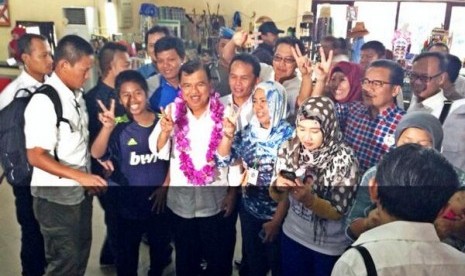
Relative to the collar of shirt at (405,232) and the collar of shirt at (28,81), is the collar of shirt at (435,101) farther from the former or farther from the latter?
the collar of shirt at (28,81)

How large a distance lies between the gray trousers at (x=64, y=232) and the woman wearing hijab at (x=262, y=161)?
506 mm

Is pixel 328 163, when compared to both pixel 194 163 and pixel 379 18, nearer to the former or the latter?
pixel 194 163

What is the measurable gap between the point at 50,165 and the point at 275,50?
2.77 ft

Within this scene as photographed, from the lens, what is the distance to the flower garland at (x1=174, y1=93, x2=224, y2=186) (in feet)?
4.25

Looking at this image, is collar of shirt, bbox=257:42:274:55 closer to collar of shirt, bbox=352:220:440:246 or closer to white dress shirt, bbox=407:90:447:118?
white dress shirt, bbox=407:90:447:118

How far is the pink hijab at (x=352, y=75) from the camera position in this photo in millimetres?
1338

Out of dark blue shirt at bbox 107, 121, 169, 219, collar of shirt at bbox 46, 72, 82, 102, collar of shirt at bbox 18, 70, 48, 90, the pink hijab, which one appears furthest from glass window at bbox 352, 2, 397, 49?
collar of shirt at bbox 18, 70, 48, 90

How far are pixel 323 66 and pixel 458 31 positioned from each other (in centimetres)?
46

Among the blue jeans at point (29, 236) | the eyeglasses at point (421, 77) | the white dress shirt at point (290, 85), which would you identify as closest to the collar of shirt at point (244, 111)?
the white dress shirt at point (290, 85)

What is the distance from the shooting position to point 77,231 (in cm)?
129

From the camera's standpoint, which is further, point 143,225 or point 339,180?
point 143,225

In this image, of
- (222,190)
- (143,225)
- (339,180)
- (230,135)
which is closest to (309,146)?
(339,180)

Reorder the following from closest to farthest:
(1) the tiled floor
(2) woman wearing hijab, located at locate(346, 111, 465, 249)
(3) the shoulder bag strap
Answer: (3) the shoulder bag strap, (2) woman wearing hijab, located at locate(346, 111, 465, 249), (1) the tiled floor

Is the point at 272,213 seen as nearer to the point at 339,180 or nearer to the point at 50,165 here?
the point at 339,180
